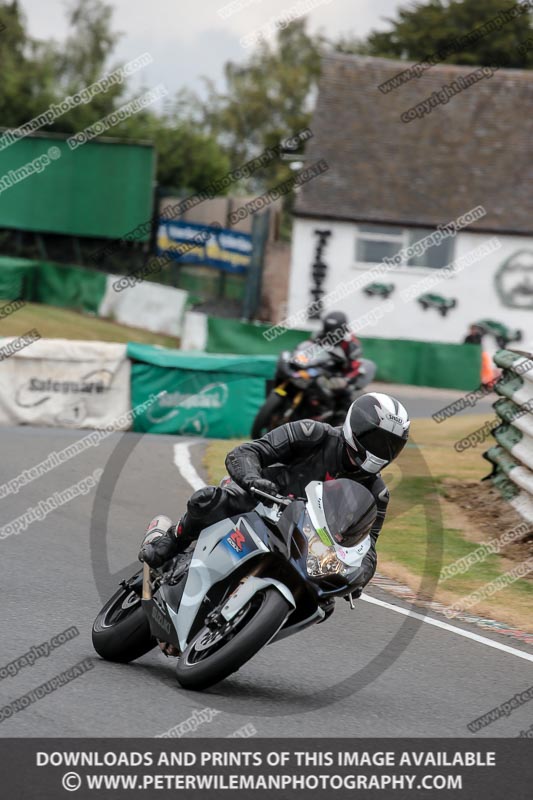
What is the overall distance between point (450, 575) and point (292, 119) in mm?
60172

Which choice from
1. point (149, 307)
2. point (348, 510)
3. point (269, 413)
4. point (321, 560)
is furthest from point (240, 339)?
point (321, 560)

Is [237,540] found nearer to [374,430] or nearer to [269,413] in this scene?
[374,430]

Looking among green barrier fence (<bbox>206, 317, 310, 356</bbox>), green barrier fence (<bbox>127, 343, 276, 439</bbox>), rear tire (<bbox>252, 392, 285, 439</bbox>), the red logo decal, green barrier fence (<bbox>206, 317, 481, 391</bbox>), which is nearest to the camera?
the red logo decal

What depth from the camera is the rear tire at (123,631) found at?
6.52 meters

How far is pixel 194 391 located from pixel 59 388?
178 centimetres

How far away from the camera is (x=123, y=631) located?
6535 millimetres

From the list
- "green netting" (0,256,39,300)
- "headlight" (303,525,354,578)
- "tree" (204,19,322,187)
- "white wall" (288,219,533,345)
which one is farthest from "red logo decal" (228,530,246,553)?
"tree" (204,19,322,187)

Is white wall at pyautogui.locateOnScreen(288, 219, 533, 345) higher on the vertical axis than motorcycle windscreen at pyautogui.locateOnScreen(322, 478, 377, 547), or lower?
higher

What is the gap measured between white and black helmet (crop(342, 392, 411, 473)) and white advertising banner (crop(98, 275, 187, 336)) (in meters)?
29.6

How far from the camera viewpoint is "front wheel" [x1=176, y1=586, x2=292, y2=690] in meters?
5.72

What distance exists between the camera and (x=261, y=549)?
236 inches

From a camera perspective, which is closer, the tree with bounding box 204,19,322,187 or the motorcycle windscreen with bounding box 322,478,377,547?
the motorcycle windscreen with bounding box 322,478,377,547

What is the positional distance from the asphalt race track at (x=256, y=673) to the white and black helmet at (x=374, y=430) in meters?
1.16

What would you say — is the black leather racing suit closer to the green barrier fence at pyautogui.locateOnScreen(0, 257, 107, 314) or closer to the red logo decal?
the red logo decal
